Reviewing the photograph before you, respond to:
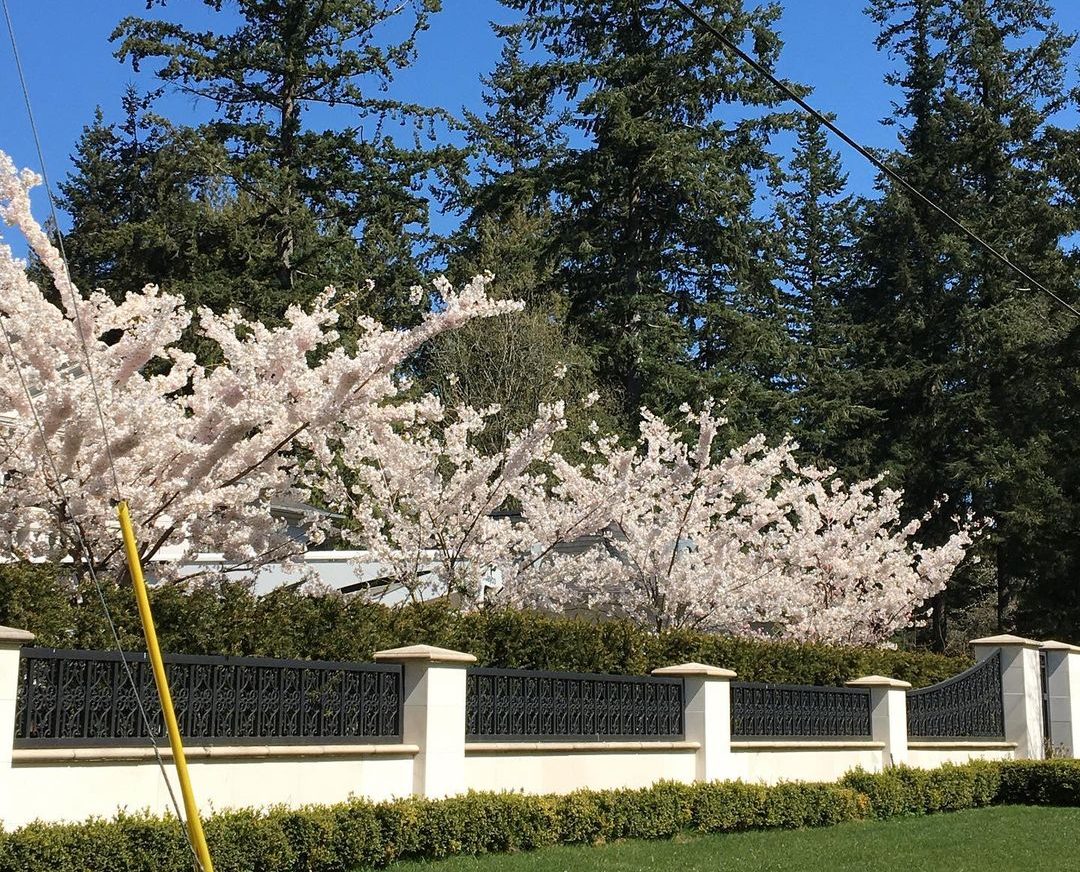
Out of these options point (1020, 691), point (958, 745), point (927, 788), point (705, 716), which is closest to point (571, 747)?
point (705, 716)

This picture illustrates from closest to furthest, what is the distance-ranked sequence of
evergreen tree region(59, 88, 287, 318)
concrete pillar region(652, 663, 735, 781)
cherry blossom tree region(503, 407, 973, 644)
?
concrete pillar region(652, 663, 735, 781) → cherry blossom tree region(503, 407, 973, 644) → evergreen tree region(59, 88, 287, 318)

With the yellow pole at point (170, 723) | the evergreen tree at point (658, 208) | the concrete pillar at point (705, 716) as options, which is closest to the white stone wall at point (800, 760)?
the concrete pillar at point (705, 716)

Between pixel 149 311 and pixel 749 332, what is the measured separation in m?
24.6

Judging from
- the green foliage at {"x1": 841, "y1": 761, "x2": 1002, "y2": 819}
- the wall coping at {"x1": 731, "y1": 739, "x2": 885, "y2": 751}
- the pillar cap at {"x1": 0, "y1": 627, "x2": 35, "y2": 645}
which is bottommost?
the green foliage at {"x1": 841, "y1": 761, "x2": 1002, "y2": 819}

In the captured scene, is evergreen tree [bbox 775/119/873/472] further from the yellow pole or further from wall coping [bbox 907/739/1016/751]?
the yellow pole

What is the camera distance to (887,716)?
15578mm

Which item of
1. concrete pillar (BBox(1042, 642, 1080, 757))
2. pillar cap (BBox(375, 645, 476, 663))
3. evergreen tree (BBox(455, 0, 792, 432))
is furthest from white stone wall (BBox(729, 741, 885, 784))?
evergreen tree (BBox(455, 0, 792, 432))

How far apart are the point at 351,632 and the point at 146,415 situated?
8.42ft

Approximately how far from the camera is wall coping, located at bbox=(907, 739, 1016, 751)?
16.3 metres

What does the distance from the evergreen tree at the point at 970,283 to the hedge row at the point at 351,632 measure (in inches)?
846

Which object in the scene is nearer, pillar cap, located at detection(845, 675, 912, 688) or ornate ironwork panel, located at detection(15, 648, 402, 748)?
ornate ironwork panel, located at detection(15, 648, 402, 748)

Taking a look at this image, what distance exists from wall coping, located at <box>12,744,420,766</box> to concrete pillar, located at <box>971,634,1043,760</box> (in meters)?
10.9

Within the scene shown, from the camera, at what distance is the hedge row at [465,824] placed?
25.2ft

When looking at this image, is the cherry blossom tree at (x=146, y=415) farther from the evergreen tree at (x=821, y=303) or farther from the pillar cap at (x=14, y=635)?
the evergreen tree at (x=821, y=303)
